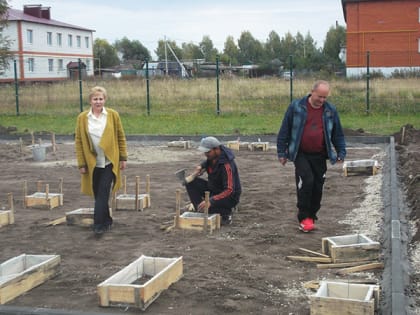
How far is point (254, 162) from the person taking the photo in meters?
13.0

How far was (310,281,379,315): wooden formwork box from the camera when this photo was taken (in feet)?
14.9

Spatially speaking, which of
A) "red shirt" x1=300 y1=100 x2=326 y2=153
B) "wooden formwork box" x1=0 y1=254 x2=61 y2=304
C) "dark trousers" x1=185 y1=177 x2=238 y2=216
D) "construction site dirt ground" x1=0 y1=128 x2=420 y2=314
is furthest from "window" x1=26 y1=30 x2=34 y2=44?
"wooden formwork box" x1=0 y1=254 x2=61 y2=304

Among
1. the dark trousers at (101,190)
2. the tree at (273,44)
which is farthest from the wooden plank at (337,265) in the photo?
the tree at (273,44)

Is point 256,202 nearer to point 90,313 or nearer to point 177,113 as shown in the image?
point 90,313

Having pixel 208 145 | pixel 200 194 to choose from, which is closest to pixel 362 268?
pixel 208 145

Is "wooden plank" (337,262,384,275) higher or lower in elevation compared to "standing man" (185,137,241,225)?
lower

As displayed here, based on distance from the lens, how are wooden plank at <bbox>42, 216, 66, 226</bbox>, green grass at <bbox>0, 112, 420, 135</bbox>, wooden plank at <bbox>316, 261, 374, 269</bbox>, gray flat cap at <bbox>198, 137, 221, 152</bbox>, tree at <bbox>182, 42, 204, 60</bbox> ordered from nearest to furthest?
wooden plank at <bbox>316, 261, 374, 269</bbox> → gray flat cap at <bbox>198, 137, 221, 152</bbox> → wooden plank at <bbox>42, 216, 66, 226</bbox> → green grass at <bbox>0, 112, 420, 135</bbox> → tree at <bbox>182, 42, 204, 60</bbox>

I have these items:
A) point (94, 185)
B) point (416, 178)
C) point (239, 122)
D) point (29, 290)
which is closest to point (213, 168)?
point (94, 185)

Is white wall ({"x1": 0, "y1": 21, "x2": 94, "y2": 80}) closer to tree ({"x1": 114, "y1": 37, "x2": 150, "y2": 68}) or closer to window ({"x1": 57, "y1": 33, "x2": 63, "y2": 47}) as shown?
window ({"x1": 57, "y1": 33, "x2": 63, "y2": 47})

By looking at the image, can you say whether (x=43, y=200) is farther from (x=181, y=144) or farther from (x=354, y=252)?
(x=181, y=144)

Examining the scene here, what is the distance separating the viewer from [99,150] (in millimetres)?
7262

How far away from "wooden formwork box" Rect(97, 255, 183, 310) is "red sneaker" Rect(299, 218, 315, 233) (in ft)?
6.86

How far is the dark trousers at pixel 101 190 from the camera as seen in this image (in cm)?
733

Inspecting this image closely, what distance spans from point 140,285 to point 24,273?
1.02 m
